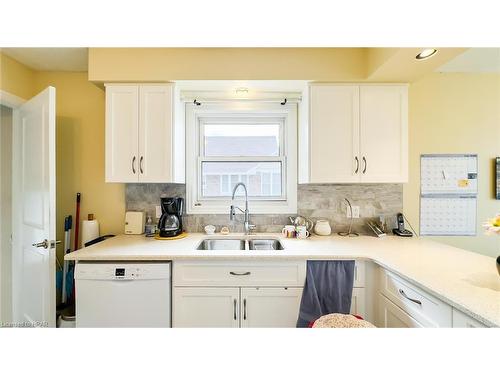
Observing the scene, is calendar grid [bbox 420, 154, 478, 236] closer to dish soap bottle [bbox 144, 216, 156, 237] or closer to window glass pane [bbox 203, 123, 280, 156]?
window glass pane [bbox 203, 123, 280, 156]

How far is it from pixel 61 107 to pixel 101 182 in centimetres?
77

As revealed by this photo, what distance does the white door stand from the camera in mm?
1419

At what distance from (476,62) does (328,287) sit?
2.24 meters

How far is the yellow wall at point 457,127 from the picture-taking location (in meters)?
2.02

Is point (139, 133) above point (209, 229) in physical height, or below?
above


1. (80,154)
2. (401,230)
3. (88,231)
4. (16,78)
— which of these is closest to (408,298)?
(401,230)

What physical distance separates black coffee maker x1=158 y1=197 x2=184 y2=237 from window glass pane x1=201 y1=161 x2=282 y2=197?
0.35m

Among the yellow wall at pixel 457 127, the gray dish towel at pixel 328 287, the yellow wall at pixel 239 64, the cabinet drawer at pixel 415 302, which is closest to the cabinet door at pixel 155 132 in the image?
the yellow wall at pixel 239 64

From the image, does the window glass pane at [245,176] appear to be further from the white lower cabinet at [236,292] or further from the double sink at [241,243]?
the white lower cabinet at [236,292]

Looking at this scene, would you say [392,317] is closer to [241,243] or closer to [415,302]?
[415,302]

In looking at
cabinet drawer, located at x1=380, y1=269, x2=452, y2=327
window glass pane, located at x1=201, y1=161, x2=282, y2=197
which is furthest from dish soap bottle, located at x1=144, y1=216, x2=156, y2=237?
cabinet drawer, located at x1=380, y1=269, x2=452, y2=327

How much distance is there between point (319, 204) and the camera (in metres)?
2.07
